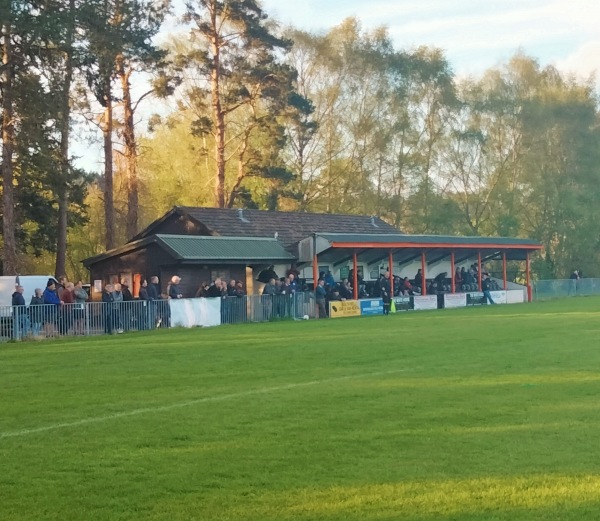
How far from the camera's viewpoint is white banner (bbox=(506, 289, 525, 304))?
1923 inches

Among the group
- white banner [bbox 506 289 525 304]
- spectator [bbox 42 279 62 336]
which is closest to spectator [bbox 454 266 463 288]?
white banner [bbox 506 289 525 304]

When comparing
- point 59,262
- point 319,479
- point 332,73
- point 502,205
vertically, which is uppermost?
point 332,73

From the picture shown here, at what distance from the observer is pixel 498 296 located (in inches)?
1889

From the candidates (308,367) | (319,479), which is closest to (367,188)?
(308,367)

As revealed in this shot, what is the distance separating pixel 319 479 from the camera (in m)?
7.26

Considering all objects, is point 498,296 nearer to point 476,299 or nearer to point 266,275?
point 476,299

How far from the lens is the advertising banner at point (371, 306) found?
123 ft

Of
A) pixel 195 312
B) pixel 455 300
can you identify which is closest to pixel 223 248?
pixel 195 312

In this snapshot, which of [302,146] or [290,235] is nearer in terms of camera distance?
[290,235]

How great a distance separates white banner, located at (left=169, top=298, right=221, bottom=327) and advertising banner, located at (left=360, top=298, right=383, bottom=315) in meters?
8.73

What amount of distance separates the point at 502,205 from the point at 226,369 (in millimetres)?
56049

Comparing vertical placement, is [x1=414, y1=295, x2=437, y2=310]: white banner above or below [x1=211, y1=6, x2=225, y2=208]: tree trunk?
below

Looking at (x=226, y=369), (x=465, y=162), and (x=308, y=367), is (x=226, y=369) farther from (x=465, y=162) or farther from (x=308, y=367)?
(x=465, y=162)

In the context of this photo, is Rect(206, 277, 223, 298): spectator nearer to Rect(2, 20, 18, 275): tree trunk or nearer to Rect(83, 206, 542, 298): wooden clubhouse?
Rect(83, 206, 542, 298): wooden clubhouse
